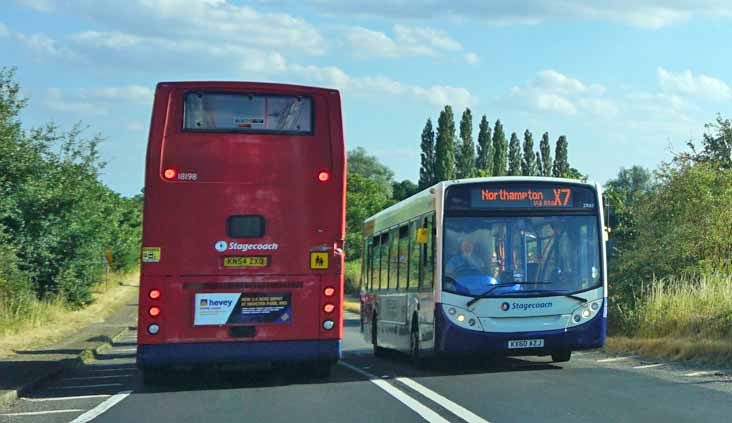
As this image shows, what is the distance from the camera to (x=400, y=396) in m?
13.0

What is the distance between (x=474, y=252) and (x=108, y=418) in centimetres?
646

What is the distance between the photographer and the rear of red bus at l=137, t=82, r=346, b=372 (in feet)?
47.1

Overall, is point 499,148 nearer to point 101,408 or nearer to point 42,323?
point 42,323

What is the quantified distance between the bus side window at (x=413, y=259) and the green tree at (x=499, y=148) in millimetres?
66774

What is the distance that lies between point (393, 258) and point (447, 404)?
8606 millimetres

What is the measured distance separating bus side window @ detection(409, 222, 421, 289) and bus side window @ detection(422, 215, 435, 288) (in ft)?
1.81

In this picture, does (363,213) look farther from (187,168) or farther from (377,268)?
(187,168)

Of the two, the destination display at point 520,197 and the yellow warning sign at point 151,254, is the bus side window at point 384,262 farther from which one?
the yellow warning sign at point 151,254

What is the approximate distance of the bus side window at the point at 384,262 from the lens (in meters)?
21.2

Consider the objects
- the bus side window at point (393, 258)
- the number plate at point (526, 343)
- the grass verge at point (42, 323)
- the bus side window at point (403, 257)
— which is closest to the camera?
the number plate at point (526, 343)

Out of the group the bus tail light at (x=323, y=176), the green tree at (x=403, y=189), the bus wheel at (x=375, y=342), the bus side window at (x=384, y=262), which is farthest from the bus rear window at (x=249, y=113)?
the green tree at (x=403, y=189)

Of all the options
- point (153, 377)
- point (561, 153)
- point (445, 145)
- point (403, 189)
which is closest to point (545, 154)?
point (561, 153)

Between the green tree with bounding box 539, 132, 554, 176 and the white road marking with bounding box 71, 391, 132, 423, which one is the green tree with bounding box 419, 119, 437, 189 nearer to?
the green tree with bounding box 539, 132, 554, 176

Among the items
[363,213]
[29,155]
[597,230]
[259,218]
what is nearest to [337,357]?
[259,218]
